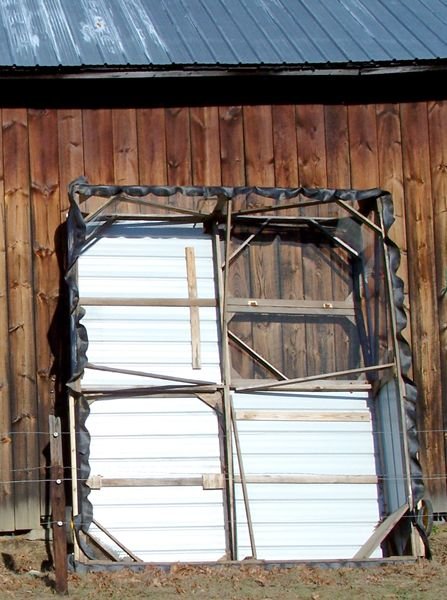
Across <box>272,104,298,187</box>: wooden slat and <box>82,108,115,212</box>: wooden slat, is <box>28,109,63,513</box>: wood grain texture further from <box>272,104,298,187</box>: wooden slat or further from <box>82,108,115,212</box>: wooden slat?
<box>272,104,298,187</box>: wooden slat

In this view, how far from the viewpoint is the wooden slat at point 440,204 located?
1286cm

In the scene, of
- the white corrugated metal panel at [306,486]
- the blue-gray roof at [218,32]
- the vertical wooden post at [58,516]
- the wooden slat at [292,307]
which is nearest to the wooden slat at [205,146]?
the blue-gray roof at [218,32]

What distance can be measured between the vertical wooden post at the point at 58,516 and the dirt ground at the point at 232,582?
0.16m

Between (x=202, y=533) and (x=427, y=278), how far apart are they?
11.5 feet

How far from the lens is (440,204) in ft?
42.9

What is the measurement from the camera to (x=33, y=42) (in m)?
12.9

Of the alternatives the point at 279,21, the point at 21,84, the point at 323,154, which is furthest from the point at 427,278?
the point at 21,84

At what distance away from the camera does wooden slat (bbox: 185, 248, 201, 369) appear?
40.5 ft

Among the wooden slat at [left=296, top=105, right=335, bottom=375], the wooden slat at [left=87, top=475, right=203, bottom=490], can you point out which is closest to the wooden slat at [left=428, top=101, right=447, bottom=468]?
the wooden slat at [left=296, top=105, right=335, bottom=375]

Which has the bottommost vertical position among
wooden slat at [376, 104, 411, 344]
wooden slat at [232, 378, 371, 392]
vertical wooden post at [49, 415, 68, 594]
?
vertical wooden post at [49, 415, 68, 594]

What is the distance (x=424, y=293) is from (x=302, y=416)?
72.8 inches

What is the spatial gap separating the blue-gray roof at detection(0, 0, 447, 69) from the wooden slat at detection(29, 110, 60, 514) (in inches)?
28.6

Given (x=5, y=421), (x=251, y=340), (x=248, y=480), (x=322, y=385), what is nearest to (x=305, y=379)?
(x=322, y=385)

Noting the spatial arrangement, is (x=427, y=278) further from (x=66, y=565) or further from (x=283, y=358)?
Answer: (x=66, y=565)
